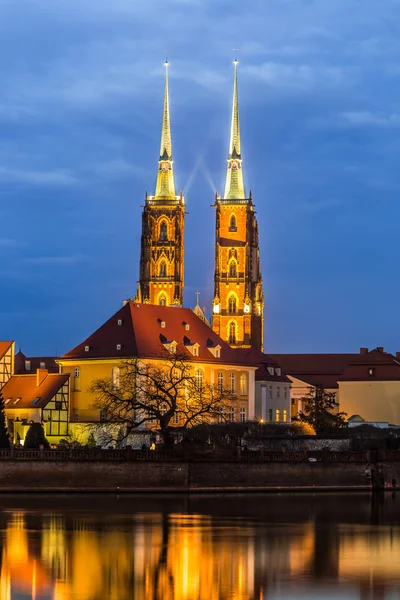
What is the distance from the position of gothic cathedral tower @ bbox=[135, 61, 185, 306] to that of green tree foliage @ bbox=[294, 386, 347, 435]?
33.3 metres

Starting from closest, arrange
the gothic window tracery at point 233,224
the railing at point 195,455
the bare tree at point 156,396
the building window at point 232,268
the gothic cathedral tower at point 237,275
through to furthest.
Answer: the railing at point 195,455 → the bare tree at point 156,396 → the gothic cathedral tower at point 237,275 → the building window at point 232,268 → the gothic window tracery at point 233,224

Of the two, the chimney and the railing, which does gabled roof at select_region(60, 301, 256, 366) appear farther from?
the railing

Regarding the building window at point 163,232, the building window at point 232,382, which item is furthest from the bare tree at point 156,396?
the building window at point 163,232

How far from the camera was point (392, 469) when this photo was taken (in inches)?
3322

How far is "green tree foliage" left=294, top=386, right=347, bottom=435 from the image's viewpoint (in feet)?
364

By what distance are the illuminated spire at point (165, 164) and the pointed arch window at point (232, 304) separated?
13.4 meters

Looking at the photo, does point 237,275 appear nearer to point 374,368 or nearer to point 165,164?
point 165,164

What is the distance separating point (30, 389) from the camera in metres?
102

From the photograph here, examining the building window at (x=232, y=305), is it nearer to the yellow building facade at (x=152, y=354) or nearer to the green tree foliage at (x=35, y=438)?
the yellow building facade at (x=152, y=354)

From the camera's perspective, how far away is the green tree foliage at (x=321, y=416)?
111000mm

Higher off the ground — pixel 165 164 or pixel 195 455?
pixel 165 164

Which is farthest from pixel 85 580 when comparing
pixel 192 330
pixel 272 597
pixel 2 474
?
pixel 192 330

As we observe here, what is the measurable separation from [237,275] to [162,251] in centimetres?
844

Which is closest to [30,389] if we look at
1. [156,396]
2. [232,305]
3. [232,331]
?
[156,396]
